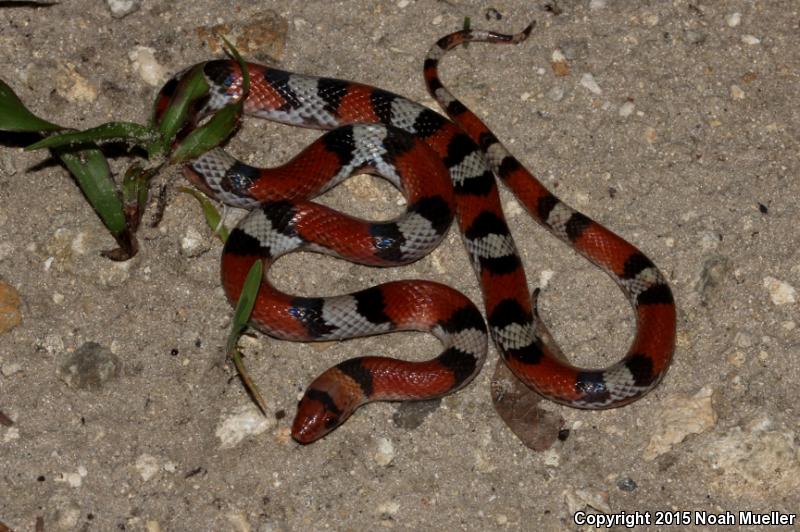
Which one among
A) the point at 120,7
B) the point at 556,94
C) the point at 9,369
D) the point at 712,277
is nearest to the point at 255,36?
the point at 120,7

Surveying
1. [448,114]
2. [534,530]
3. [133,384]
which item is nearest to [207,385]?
[133,384]

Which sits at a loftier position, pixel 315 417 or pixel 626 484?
pixel 315 417

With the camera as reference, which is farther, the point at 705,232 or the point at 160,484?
the point at 705,232

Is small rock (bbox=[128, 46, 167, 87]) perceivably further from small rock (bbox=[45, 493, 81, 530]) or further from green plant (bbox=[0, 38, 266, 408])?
small rock (bbox=[45, 493, 81, 530])

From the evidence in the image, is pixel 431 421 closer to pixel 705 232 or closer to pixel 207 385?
pixel 207 385

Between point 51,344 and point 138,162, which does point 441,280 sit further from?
point 51,344

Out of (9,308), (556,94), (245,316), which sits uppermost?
(556,94)
